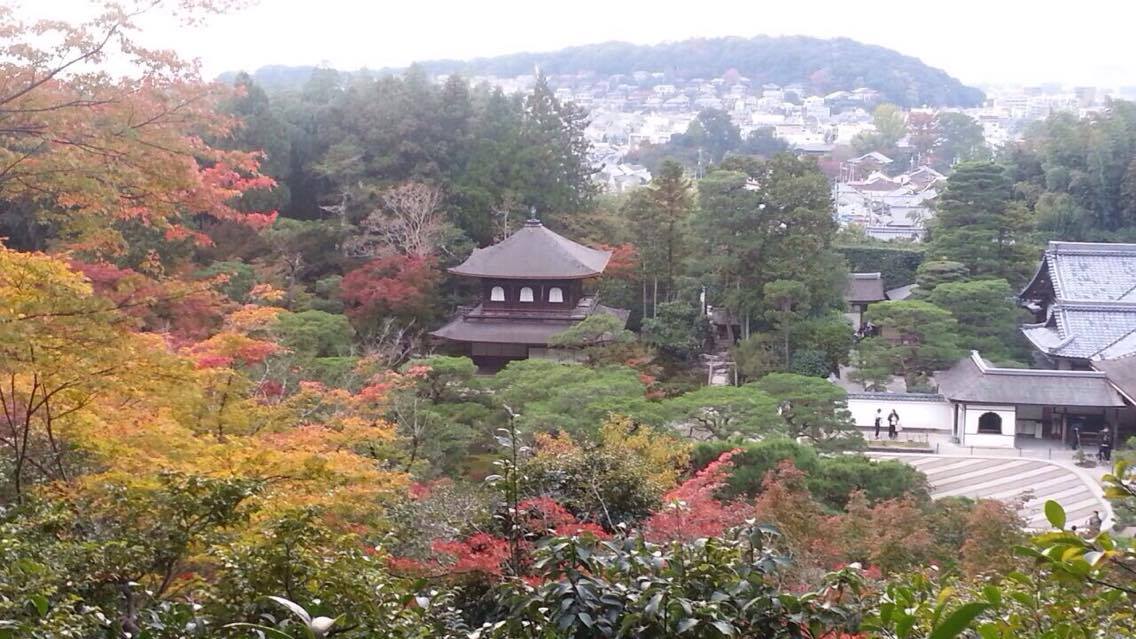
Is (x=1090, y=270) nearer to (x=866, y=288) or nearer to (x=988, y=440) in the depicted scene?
(x=988, y=440)

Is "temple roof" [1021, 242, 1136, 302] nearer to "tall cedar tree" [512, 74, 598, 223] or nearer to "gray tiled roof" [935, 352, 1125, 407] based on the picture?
"gray tiled roof" [935, 352, 1125, 407]

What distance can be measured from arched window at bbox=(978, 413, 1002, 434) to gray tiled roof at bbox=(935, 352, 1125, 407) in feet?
1.21

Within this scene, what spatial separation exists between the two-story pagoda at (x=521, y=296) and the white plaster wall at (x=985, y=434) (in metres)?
7.19

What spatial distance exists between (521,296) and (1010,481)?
380 inches

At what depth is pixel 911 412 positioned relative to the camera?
1733 centimetres

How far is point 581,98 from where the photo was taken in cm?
11562

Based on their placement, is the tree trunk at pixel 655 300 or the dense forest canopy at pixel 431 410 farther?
the tree trunk at pixel 655 300

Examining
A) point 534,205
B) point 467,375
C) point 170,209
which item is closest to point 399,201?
point 534,205

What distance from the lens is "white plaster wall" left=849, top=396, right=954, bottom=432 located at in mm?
17219

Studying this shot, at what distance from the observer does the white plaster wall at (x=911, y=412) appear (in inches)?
678

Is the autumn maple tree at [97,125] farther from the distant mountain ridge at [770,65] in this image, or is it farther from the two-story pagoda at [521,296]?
the distant mountain ridge at [770,65]

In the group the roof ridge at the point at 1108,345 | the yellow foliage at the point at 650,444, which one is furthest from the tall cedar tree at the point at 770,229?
the yellow foliage at the point at 650,444

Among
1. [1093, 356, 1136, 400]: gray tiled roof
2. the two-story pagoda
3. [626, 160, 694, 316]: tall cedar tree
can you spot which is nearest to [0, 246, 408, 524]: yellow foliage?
the two-story pagoda

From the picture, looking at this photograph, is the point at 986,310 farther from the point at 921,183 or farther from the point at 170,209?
the point at 921,183
